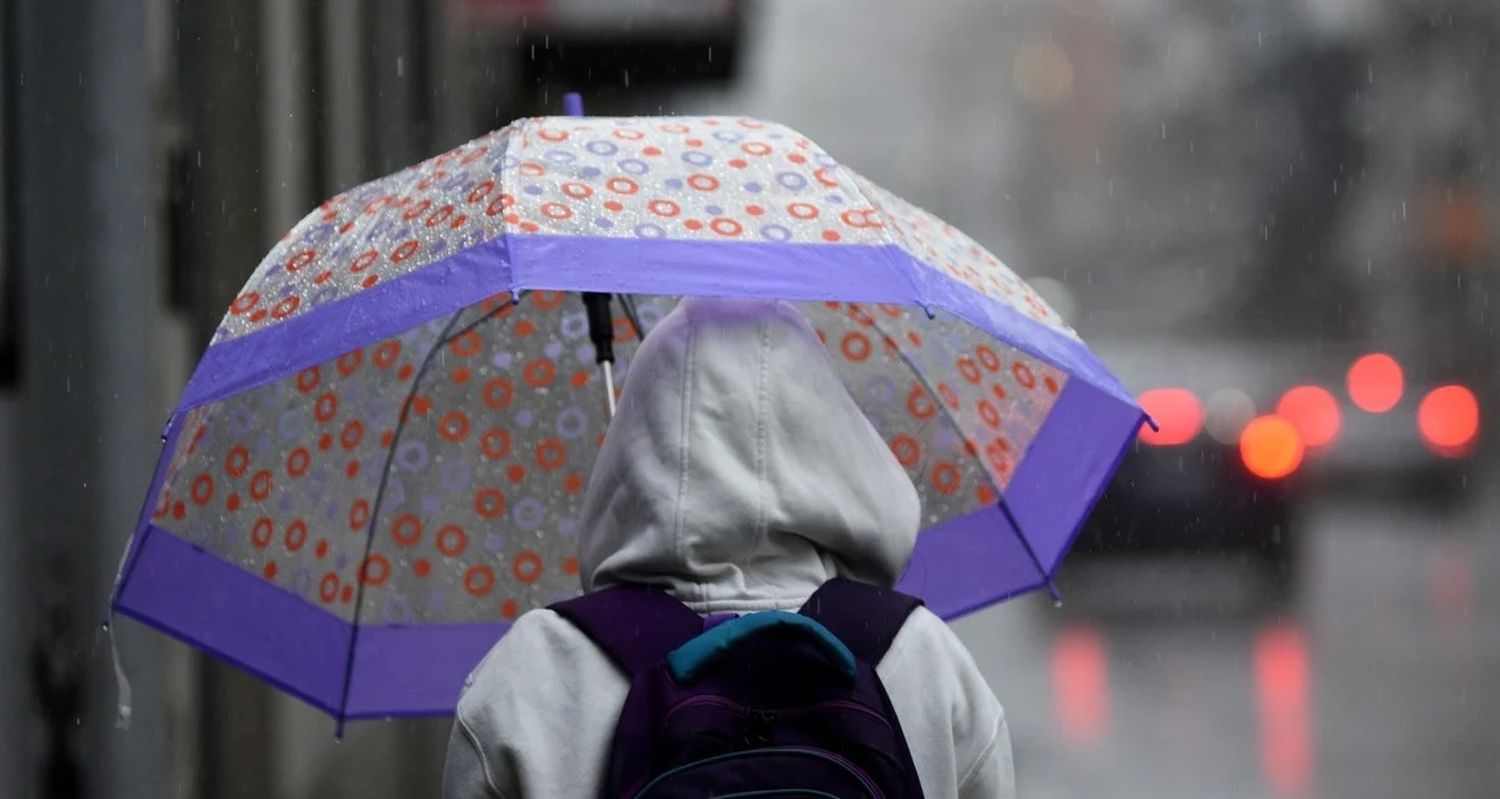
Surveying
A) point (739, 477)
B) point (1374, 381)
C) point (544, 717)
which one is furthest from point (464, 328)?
point (1374, 381)

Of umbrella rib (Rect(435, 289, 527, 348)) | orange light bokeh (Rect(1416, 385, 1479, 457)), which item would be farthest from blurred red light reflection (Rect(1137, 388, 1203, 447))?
umbrella rib (Rect(435, 289, 527, 348))

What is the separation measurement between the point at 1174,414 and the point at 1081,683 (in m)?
3.68

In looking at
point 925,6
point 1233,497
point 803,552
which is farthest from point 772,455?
point 925,6

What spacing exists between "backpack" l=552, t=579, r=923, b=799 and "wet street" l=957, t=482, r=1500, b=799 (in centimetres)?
560

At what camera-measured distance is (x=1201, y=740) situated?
880 centimetres

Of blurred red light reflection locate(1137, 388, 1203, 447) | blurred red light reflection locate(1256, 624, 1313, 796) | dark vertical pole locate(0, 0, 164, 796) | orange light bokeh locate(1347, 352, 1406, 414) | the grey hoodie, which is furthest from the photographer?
orange light bokeh locate(1347, 352, 1406, 414)

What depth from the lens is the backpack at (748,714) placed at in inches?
91.9

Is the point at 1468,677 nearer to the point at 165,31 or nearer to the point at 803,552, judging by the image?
the point at 165,31

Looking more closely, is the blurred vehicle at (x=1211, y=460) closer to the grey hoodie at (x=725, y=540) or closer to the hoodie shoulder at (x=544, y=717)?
the grey hoodie at (x=725, y=540)

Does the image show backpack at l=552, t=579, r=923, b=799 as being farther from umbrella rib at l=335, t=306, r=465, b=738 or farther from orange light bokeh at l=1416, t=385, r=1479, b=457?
orange light bokeh at l=1416, t=385, r=1479, b=457

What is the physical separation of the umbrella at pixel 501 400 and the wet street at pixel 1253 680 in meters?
4.42

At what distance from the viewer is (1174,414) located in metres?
13.6

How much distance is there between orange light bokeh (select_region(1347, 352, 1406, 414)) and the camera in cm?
1803

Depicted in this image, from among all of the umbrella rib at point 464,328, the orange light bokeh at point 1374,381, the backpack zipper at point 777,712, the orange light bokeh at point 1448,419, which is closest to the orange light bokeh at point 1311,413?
the orange light bokeh at point 1374,381
